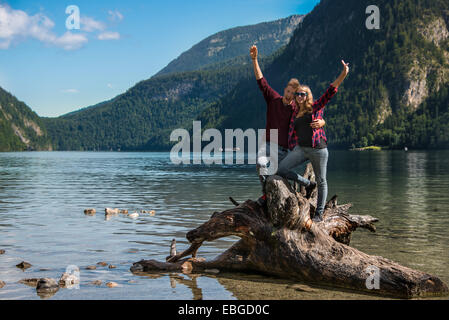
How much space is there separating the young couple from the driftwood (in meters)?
0.46

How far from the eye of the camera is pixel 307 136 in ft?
34.7

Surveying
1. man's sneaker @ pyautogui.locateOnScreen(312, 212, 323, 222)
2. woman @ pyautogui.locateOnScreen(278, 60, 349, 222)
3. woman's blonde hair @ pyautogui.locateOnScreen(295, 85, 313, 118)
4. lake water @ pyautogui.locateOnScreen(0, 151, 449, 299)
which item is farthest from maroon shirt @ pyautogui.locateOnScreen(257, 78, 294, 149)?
lake water @ pyautogui.locateOnScreen(0, 151, 449, 299)

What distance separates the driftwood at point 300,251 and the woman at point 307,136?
1.47 ft

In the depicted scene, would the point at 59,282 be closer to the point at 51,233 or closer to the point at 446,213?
the point at 51,233

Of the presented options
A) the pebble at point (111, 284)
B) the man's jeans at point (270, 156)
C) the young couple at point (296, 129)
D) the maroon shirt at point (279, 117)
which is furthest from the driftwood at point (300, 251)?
the pebble at point (111, 284)

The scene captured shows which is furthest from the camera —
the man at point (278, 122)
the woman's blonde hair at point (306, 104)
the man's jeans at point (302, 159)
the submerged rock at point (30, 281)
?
the submerged rock at point (30, 281)

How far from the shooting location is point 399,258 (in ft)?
45.5

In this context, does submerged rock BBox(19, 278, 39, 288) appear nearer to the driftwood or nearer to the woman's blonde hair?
the driftwood

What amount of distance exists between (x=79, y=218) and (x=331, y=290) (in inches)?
595

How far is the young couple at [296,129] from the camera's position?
10453mm

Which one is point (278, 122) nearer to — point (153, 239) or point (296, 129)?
point (296, 129)

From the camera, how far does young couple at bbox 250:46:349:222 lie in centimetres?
1045

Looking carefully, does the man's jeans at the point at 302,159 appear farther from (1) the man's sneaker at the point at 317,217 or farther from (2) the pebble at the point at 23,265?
(2) the pebble at the point at 23,265
